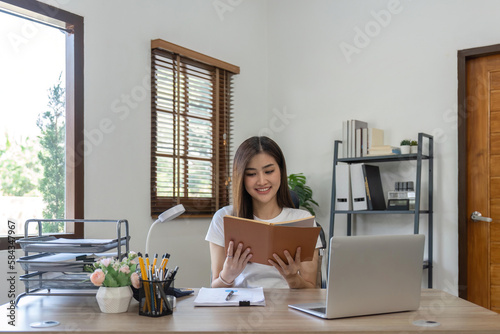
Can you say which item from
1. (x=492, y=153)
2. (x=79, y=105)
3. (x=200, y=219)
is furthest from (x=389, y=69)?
(x=79, y=105)

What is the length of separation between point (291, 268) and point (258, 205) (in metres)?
0.47

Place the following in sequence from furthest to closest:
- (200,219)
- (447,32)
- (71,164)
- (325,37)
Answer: (325,37)
(200,219)
(447,32)
(71,164)

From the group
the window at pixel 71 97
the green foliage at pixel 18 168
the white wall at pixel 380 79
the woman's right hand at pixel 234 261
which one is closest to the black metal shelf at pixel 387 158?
the white wall at pixel 380 79

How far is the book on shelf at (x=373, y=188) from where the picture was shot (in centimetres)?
375

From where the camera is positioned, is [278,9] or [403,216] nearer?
[403,216]

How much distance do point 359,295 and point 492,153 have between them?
2483 mm

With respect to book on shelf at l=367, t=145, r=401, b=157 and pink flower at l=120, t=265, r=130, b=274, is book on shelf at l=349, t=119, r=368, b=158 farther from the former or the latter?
pink flower at l=120, t=265, r=130, b=274

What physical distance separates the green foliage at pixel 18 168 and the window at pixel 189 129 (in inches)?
32.2

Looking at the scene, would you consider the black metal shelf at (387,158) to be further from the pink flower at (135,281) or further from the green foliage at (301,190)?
the pink flower at (135,281)

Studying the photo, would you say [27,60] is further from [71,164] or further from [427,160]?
[427,160]

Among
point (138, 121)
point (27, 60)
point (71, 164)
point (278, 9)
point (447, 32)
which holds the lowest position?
point (71, 164)

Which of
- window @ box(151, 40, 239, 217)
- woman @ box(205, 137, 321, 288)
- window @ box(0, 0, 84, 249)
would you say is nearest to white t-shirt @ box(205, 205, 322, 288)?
woman @ box(205, 137, 321, 288)

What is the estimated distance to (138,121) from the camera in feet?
11.4

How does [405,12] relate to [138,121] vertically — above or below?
above
